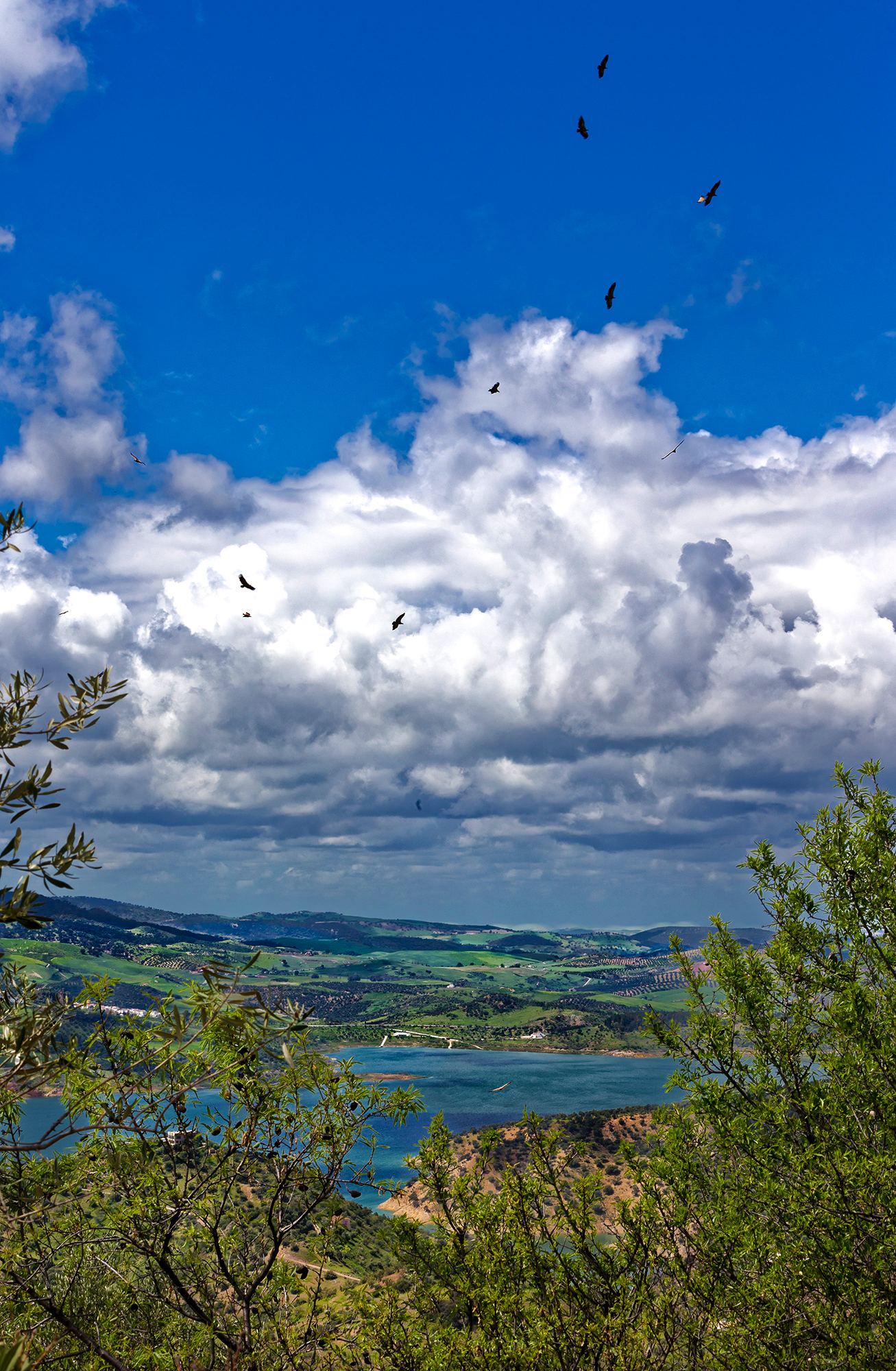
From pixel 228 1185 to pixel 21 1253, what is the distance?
2.64 m

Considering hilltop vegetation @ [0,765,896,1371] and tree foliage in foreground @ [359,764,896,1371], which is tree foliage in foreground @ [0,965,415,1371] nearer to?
hilltop vegetation @ [0,765,896,1371]

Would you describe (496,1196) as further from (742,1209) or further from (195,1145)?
(195,1145)

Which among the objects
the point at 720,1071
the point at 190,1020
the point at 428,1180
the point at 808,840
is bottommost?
the point at 428,1180

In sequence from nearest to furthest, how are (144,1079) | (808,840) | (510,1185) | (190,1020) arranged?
(190,1020) < (144,1079) < (510,1185) < (808,840)

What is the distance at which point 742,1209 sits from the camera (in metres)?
13.1

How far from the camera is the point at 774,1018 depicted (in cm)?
1469

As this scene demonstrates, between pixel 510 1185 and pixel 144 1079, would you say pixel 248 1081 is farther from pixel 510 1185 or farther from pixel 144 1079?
pixel 510 1185

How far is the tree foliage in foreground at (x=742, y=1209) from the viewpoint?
11.0m

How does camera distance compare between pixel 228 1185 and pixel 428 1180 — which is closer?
pixel 228 1185

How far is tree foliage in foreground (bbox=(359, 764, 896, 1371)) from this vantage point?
11.0 meters

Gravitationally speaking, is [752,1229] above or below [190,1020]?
below

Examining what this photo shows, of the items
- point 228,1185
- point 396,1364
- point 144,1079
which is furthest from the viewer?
point 396,1364

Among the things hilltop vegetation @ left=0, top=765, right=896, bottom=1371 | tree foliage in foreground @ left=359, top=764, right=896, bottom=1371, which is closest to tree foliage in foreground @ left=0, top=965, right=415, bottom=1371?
hilltop vegetation @ left=0, top=765, right=896, bottom=1371

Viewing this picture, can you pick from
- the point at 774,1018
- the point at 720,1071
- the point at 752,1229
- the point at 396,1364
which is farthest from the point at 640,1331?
the point at 774,1018
